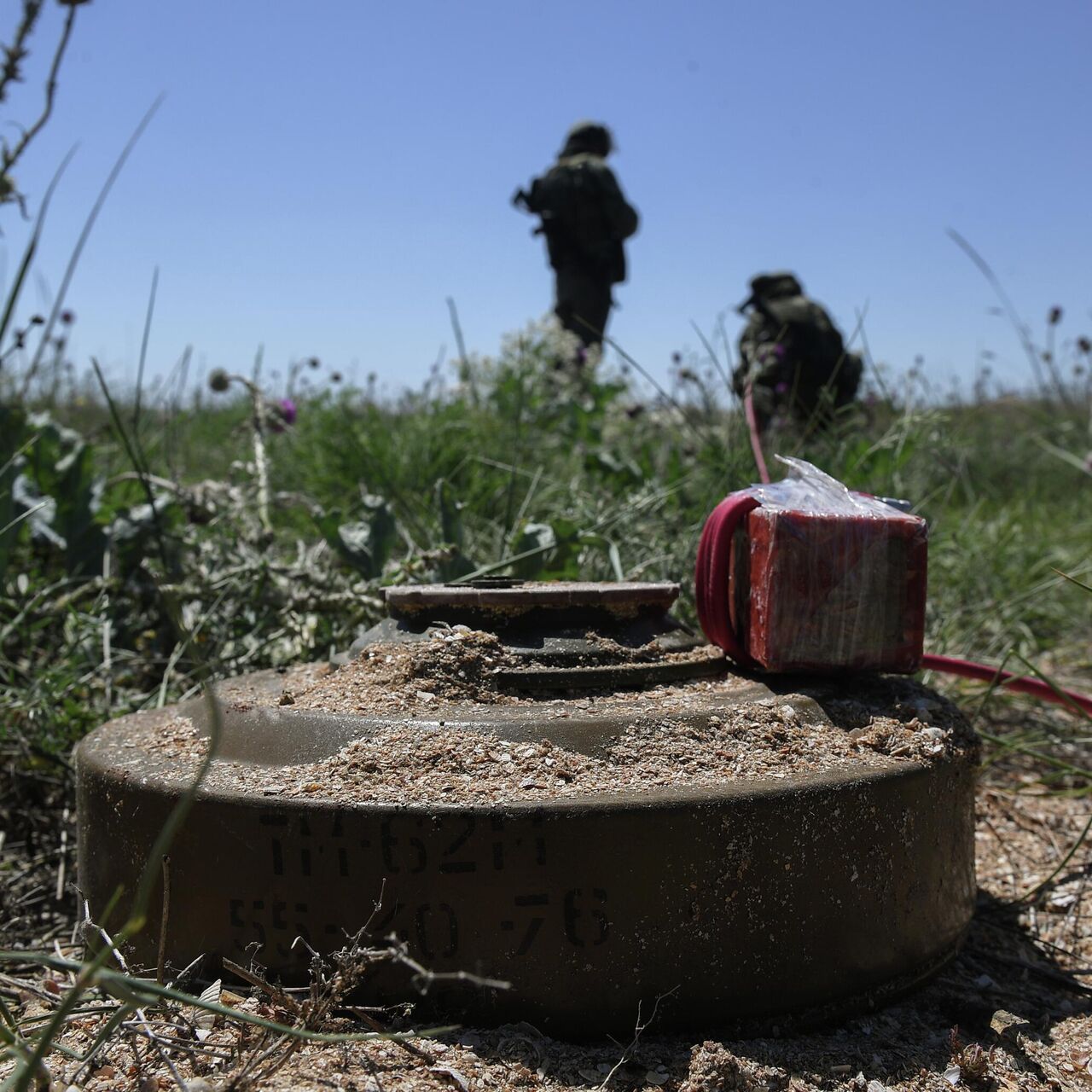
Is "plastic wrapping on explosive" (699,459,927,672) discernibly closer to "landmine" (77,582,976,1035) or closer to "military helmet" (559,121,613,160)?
"landmine" (77,582,976,1035)

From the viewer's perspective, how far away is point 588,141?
31.2ft

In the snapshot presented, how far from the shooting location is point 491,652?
1654mm

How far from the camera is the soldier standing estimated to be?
898 cm

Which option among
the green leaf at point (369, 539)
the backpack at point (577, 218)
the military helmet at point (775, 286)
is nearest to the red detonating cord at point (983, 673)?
the green leaf at point (369, 539)

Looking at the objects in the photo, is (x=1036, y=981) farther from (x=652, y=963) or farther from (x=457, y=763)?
(x=457, y=763)

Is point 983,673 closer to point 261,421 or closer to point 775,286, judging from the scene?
point 261,421

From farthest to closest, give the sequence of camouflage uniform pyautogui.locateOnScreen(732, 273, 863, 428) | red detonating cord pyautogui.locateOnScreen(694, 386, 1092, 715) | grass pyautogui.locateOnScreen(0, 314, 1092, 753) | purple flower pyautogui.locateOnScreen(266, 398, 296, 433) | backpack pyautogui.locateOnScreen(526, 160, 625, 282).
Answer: backpack pyautogui.locateOnScreen(526, 160, 625, 282), camouflage uniform pyautogui.locateOnScreen(732, 273, 863, 428), purple flower pyautogui.locateOnScreen(266, 398, 296, 433), grass pyautogui.locateOnScreen(0, 314, 1092, 753), red detonating cord pyautogui.locateOnScreen(694, 386, 1092, 715)

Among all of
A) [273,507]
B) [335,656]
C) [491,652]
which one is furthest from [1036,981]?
[273,507]

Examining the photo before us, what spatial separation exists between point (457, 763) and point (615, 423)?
4005 millimetres

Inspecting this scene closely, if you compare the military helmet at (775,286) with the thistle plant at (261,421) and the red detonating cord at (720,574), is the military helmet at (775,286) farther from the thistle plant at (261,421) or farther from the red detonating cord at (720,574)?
the red detonating cord at (720,574)

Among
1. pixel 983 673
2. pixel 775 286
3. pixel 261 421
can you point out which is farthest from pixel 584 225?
pixel 983 673

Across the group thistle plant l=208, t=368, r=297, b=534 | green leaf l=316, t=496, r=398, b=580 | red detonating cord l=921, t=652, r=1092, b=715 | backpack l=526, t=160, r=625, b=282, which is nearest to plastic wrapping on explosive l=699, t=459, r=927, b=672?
red detonating cord l=921, t=652, r=1092, b=715

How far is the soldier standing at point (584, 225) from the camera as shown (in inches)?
353

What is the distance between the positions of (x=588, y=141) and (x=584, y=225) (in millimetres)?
981
